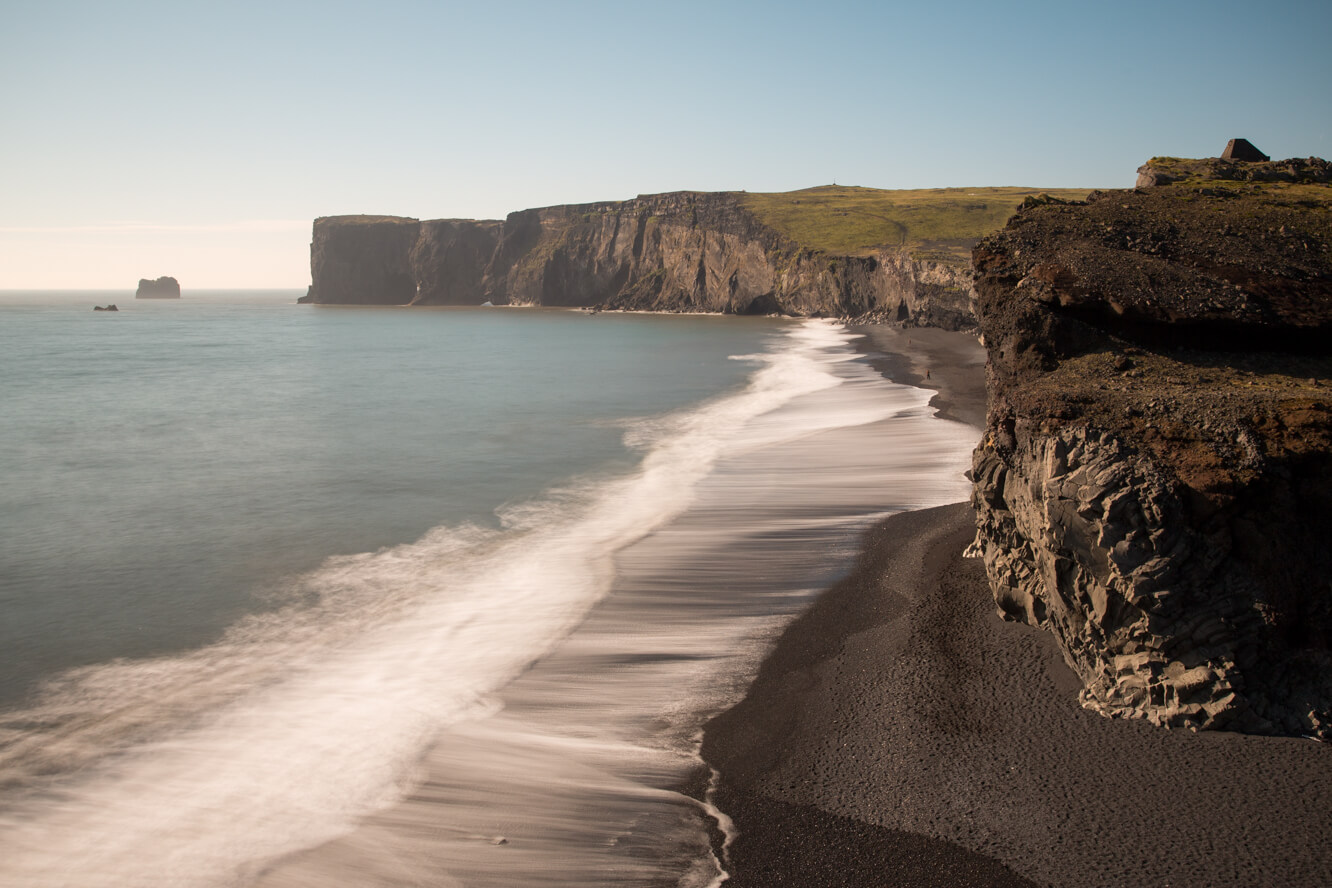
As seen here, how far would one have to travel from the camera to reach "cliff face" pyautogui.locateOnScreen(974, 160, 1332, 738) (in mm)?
9383

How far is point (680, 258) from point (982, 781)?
12388cm

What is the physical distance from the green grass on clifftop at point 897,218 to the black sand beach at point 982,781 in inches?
2550

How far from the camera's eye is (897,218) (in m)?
108

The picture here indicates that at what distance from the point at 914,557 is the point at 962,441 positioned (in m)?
10.9

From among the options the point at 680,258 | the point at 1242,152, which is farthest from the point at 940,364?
the point at 680,258

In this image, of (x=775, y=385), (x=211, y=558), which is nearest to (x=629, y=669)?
(x=211, y=558)

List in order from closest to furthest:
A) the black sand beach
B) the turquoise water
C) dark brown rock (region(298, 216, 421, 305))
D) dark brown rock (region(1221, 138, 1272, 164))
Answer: the black sand beach, the turquoise water, dark brown rock (region(1221, 138, 1272, 164)), dark brown rock (region(298, 216, 421, 305))

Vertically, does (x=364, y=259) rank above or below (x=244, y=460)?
above

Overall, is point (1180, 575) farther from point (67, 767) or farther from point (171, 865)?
point (67, 767)

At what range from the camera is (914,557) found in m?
15.2

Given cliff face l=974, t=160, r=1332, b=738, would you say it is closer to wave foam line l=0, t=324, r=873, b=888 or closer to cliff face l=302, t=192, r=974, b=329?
wave foam line l=0, t=324, r=873, b=888

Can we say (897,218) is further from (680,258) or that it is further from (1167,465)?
(1167,465)

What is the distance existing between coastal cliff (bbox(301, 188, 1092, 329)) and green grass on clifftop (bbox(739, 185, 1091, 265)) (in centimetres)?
Result: 36

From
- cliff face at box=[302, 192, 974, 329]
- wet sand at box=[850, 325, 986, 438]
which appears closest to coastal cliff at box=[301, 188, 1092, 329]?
cliff face at box=[302, 192, 974, 329]
